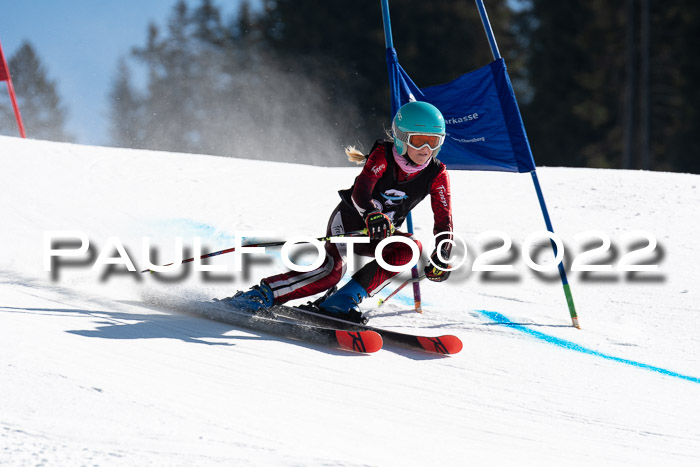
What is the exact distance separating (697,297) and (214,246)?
3691 mm

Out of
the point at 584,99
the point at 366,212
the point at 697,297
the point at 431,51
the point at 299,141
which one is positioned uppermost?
the point at 431,51

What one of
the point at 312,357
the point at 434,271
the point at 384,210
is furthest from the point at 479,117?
the point at 312,357

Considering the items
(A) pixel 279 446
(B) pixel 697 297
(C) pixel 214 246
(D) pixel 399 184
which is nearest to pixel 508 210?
(B) pixel 697 297

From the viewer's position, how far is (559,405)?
312cm

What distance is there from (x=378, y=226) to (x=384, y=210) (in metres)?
0.38

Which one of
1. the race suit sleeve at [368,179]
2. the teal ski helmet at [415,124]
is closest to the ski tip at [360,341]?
the race suit sleeve at [368,179]

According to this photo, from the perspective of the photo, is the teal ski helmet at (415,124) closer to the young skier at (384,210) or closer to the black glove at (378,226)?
the young skier at (384,210)

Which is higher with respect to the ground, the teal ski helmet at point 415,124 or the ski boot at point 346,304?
the teal ski helmet at point 415,124

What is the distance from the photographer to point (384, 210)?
403 centimetres

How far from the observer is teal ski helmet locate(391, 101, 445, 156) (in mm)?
3801

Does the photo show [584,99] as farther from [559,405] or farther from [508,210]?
[559,405]

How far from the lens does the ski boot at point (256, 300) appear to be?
3.85m

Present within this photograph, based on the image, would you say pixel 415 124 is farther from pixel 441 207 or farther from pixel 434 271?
pixel 434 271

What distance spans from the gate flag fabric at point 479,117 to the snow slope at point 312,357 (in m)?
1.00
